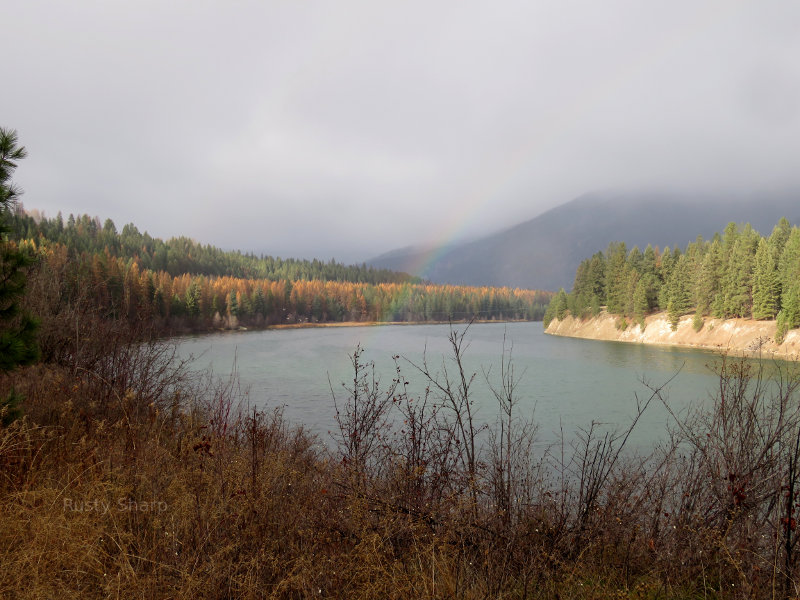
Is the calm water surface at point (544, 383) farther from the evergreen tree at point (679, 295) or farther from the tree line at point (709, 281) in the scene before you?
the evergreen tree at point (679, 295)

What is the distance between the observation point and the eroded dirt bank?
4200 centimetres

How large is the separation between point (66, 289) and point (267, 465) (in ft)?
40.5

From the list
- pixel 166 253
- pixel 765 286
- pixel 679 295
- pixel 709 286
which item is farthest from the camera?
pixel 166 253

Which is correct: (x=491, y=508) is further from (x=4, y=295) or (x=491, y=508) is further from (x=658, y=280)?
(x=658, y=280)

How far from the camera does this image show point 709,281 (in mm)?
54875

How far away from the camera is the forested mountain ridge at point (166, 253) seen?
4488 inches

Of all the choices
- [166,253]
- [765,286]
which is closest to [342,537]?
[765,286]

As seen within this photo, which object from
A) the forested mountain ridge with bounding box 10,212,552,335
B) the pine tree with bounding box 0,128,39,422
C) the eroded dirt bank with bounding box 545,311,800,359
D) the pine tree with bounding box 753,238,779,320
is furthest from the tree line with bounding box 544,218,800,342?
the pine tree with bounding box 0,128,39,422

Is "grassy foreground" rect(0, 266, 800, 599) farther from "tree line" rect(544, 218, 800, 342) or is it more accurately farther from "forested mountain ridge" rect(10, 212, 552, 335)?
"tree line" rect(544, 218, 800, 342)

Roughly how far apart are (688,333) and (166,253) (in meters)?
137

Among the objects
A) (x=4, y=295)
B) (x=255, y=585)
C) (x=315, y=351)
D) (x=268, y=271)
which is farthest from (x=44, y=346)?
(x=268, y=271)

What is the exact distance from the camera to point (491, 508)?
5746mm

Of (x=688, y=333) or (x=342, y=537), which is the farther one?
(x=688, y=333)

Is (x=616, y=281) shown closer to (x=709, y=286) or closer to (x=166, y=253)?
(x=709, y=286)
